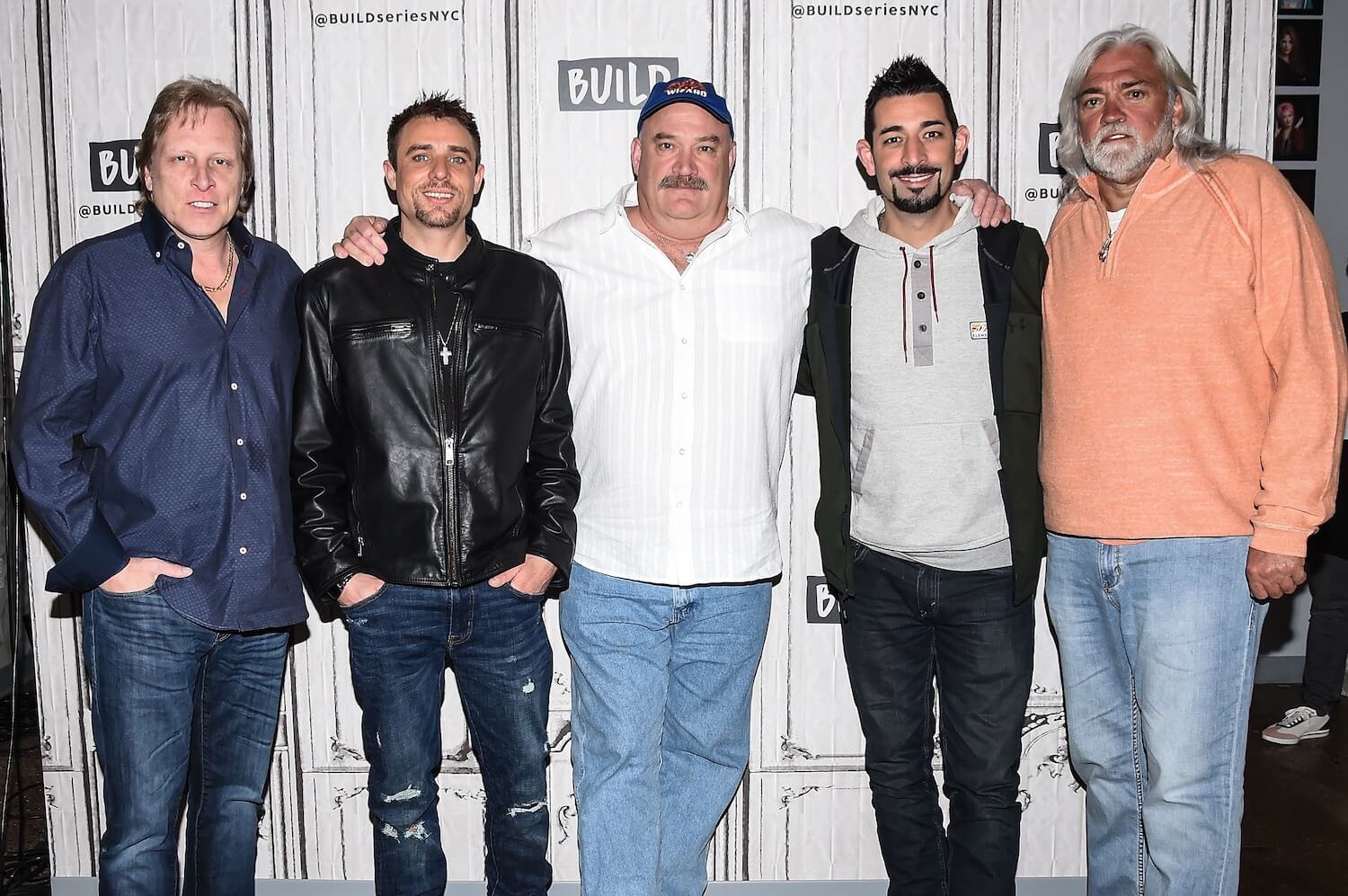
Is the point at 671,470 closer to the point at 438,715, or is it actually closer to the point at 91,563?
the point at 438,715

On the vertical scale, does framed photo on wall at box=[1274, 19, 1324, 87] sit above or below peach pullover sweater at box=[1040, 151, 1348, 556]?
above

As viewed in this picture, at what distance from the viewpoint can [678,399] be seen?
2.32 metres

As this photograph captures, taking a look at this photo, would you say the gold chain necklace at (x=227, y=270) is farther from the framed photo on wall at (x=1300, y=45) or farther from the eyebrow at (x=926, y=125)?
the framed photo on wall at (x=1300, y=45)

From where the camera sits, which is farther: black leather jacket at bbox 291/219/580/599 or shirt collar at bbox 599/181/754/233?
shirt collar at bbox 599/181/754/233

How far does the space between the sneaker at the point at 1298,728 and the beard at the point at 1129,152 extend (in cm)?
285

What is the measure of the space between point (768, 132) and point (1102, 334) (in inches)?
44.0

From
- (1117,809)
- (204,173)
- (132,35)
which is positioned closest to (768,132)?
(204,173)

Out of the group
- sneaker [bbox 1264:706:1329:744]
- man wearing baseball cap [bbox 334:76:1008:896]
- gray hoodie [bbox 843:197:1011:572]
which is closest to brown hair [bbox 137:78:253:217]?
man wearing baseball cap [bbox 334:76:1008:896]

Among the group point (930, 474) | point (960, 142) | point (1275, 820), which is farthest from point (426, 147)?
point (1275, 820)

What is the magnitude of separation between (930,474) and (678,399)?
0.62m

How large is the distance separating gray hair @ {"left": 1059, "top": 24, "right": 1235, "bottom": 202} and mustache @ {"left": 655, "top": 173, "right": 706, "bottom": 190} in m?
0.92

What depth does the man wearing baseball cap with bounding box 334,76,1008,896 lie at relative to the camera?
233cm

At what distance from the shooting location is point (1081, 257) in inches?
90.1

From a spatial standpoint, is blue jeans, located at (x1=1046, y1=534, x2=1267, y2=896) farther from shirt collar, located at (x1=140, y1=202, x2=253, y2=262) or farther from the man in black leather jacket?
shirt collar, located at (x1=140, y1=202, x2=253, y2=262)
